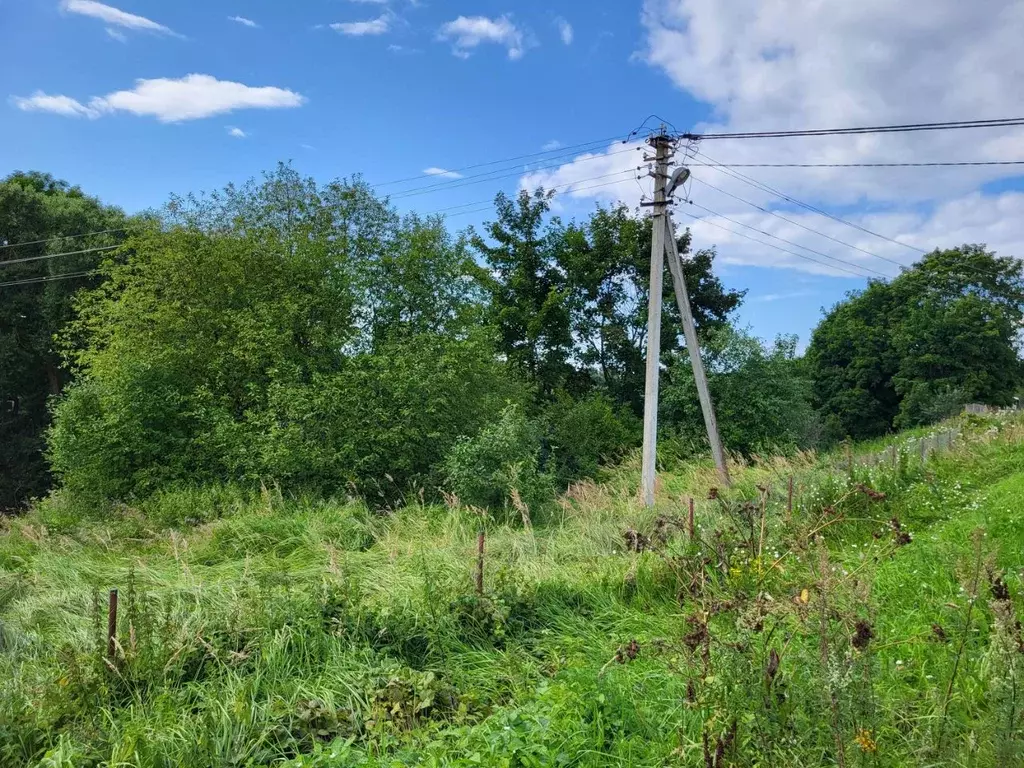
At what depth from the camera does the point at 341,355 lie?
15.2 meters

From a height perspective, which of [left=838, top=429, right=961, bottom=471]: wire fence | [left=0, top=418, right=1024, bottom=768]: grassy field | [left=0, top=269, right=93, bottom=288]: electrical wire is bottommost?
[left=0, top=418, right=1024, bottom=768]: grassy field

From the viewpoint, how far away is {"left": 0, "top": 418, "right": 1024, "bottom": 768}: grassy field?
8.45ft

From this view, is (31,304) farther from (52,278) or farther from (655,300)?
(655,300)

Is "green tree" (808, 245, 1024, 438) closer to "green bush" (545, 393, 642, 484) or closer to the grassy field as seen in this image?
"green bush" (545, 393, 642, 484)

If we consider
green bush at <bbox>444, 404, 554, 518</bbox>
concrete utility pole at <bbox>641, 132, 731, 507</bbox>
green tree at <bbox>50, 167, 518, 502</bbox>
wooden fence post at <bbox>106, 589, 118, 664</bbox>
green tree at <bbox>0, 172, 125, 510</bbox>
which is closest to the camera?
wooden fence post at <bbox>106, 589, 118, 664</bbox>

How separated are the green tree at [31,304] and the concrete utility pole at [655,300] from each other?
19443 mm

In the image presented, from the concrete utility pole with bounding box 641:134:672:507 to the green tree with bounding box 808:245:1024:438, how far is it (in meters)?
26.4

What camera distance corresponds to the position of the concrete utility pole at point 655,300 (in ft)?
33.5

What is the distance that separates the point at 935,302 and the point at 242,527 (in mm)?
38960

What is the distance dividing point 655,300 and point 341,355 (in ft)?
26.1

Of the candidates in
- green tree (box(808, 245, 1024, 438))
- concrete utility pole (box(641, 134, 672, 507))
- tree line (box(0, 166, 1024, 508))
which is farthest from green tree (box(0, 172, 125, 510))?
green tree (box(808, 245, 1024, 438))

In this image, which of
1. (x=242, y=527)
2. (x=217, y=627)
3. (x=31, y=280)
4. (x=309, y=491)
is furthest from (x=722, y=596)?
(x=31, y=280)

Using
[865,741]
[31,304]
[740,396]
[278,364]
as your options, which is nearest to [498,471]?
[278,364]

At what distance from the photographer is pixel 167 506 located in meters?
10.9
